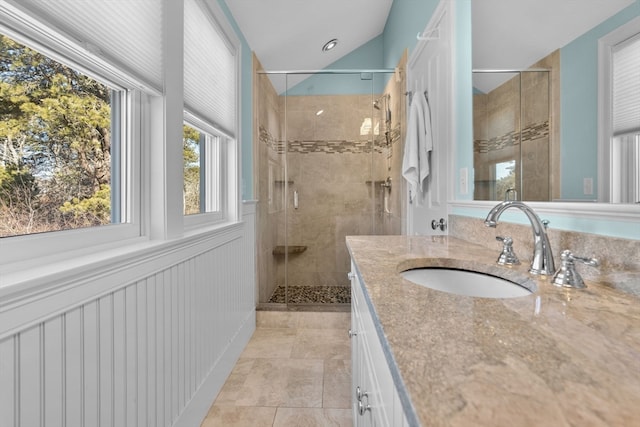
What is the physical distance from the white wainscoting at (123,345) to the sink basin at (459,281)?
87 cm

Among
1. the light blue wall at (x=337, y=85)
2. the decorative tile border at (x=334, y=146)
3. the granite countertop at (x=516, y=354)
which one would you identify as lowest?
the granite countertop at (x=516, y=354)

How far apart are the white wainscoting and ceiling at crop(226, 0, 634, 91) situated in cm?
147

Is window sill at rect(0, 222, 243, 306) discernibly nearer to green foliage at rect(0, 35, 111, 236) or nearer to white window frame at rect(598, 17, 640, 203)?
green foliage at rect(0, 35, 111, 236)

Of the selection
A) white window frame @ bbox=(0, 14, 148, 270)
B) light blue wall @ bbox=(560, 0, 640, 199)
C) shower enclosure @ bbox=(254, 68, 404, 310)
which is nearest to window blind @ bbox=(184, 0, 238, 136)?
white window frame @ bbox=(0, 14, 148, 270)

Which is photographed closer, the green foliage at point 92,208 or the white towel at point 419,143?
the green foliage at point 92,208

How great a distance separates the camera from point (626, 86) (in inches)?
26.4

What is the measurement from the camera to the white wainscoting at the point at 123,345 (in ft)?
2.07

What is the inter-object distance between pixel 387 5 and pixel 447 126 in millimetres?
2221

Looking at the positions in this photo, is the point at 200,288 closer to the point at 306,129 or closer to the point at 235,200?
the point at 235,200

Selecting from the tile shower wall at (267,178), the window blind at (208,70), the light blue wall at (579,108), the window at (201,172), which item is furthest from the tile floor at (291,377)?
the window blind at (208,70)

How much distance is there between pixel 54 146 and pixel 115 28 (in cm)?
42

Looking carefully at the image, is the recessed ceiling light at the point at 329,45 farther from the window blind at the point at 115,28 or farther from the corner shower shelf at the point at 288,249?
the window blind at the point at 115,28

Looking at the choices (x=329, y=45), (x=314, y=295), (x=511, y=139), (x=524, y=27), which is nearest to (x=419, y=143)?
(x=511, y=139)

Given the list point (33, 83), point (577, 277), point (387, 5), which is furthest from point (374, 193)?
point (33, 83)
